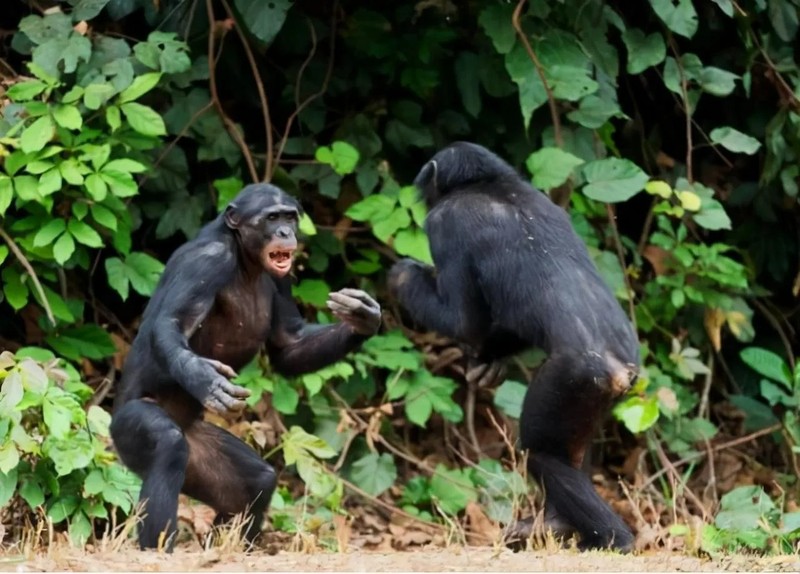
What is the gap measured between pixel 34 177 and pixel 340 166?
6.16 ft

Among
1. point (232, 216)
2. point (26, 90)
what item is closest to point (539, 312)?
point (232, 216)

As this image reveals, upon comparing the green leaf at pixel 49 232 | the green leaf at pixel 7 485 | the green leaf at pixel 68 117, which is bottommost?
the green leaf at pixel 7 485

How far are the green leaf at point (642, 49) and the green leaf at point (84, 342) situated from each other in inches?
141

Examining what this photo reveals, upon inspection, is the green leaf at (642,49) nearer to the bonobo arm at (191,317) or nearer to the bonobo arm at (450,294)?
the bonobo arm at (450,294)

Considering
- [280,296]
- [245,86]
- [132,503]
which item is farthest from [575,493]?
[245,86]

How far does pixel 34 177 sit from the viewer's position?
25.0 feet

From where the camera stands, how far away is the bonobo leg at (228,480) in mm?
6699

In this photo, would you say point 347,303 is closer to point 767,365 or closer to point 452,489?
point 452,489

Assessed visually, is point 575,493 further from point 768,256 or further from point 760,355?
point 768,256

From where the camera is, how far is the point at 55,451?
6617 mm

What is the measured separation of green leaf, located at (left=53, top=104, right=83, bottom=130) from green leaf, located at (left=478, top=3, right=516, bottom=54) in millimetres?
2450

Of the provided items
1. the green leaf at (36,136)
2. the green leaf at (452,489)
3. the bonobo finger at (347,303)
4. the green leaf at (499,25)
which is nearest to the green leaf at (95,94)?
Result: the green leaf at (36,136)

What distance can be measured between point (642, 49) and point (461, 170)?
196 cm

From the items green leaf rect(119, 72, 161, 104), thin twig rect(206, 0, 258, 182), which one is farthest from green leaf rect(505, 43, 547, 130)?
green leaf rect(119, 72, 161, 104)
